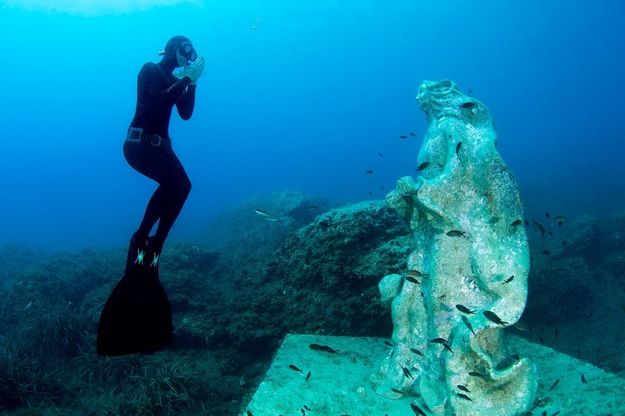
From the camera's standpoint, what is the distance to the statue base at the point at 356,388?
4527mm

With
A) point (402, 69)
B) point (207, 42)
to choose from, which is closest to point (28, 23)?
point (207, 42)

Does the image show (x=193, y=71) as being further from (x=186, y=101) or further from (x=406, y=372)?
(x=406, y=372)

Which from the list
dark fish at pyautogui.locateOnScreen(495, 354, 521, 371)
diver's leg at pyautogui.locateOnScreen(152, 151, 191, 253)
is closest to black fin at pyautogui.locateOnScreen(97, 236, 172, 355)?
diver's leg at pyautogui.locateOnScreen(152, 151, 191, 253)

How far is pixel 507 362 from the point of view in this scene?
420 centimetres

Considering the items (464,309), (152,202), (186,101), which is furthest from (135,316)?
(464,309)

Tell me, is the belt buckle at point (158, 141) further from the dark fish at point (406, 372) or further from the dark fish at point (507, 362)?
the dark fish at point (507, 362)

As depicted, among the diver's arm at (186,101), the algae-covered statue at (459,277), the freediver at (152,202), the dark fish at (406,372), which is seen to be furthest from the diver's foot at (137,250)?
the dark fish at (406,372)

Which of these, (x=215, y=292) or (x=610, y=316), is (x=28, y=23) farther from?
(x=610, y=316)

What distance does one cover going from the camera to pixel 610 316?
10.0 m

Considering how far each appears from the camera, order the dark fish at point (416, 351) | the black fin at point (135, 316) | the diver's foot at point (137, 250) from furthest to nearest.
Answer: the dark fish at point (416, 351), the diver's foot at point (137, 250), the black fin at point (135, 316)

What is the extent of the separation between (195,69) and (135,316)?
2.80 m

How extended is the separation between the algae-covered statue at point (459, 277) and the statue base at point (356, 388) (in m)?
0.32

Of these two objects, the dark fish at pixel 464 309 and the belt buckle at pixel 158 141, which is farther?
the belt buckle at pixel 158 141

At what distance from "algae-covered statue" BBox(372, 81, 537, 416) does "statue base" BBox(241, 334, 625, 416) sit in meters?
0.32
